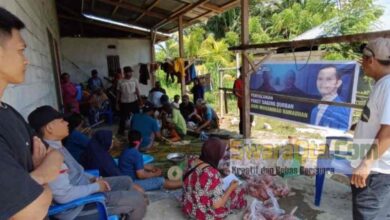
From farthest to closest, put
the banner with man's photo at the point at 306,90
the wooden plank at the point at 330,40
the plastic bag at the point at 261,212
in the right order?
the banner with man's photo at the point at 306,90, the wooden plank at the point at 330,40, the plastic bag at the point at 261,212

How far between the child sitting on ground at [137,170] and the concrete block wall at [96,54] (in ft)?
25.4

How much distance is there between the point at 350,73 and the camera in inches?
148

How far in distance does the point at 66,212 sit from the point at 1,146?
48.0 inches

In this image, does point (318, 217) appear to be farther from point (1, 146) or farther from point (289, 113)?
point (1, 146)

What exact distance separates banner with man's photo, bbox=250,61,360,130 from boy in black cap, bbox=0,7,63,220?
3.66 metres

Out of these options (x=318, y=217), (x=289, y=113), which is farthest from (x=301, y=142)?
(x=318, y=217)

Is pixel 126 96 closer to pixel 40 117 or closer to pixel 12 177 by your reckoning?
pixel 40 117

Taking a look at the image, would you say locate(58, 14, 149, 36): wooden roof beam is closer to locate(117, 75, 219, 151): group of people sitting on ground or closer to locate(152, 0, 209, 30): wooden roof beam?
locate(152, 0, 209, 30): wooden roof beam

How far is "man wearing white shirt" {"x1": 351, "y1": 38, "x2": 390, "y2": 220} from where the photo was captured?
1.67 meters

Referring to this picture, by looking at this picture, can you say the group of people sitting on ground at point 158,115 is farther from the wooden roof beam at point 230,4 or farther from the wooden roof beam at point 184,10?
the wooden roof beam at point 230,4

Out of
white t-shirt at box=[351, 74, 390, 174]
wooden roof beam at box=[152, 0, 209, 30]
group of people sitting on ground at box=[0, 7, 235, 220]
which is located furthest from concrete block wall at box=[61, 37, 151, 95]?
white t-shirt at box=[351, 74, 390, 174]

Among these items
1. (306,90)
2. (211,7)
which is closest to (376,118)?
(306,90)

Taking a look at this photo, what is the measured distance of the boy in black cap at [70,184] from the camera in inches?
69.8

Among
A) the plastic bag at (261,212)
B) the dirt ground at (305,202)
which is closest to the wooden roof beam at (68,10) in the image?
the dirt ground at (305,202)
